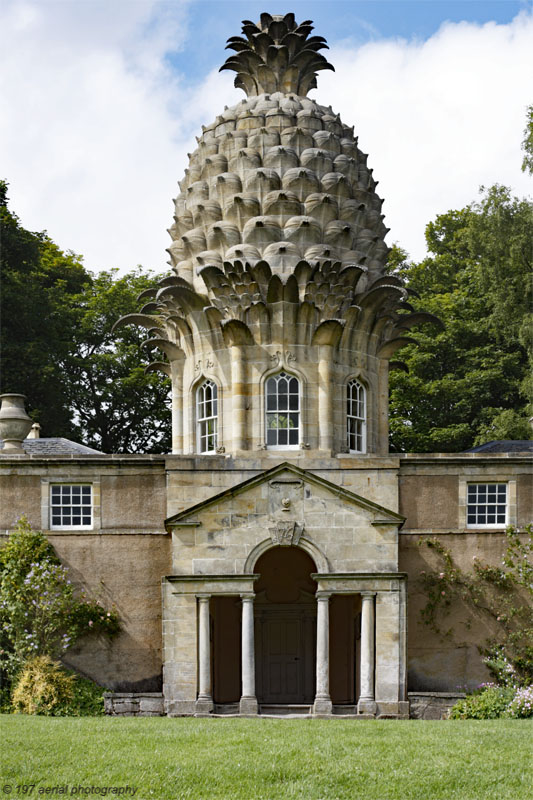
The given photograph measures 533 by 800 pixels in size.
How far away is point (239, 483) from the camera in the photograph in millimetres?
27453

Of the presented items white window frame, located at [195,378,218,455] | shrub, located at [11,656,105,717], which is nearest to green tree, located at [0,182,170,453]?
white window frame, located at [195,378,218,455]

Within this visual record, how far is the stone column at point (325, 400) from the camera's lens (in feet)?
98.1

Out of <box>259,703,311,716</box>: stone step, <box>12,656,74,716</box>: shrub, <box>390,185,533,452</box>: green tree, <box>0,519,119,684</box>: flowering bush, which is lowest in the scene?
<box>259,703,311,716</box>: stone step

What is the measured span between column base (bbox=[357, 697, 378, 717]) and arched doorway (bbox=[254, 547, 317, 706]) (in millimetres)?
4411

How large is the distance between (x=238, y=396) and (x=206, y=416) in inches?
69.8

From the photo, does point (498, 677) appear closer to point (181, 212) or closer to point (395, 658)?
point (395, 658)

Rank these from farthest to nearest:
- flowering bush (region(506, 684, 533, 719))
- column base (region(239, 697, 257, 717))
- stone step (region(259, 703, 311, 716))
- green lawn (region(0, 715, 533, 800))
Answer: stone step (region(259, 703, 311, 716)) → column base (region(239, 697, 257, 717)) → flowering bush (region(506, 684, 533, 719)) → green lawn (region(0, 715, 533, 800))

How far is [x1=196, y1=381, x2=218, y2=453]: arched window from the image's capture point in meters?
31.0

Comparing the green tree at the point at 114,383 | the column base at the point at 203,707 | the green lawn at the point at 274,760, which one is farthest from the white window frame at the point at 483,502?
the green tree at the point at 114,383

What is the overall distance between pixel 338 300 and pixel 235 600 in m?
8.85

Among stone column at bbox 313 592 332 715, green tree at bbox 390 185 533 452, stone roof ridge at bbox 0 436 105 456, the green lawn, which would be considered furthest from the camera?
green tree at bbox 390 185 533 452

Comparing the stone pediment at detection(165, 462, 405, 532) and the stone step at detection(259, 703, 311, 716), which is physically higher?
the stone pediment at detection(165, 462, 405, 532)

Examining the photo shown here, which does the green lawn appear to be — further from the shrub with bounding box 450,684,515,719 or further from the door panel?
the door panel

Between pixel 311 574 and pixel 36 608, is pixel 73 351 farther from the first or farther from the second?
pixel 311 574
